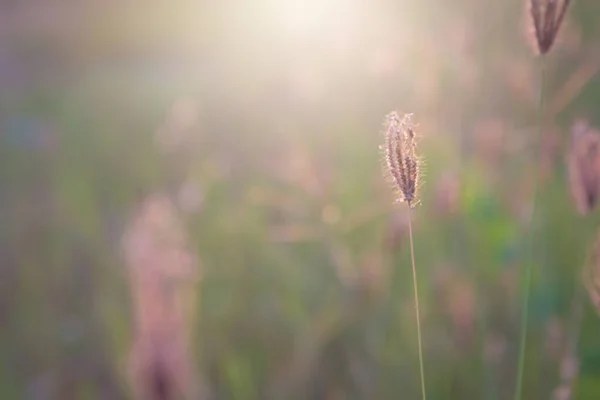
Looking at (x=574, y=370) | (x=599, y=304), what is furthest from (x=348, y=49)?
(x=599, y=304)

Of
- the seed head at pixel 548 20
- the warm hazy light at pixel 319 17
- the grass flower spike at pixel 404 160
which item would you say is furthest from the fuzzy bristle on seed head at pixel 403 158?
the warm hazy light at pixel 319 17

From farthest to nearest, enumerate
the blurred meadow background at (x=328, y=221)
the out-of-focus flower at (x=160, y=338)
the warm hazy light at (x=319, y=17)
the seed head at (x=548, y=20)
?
1. the warm hazy light at (x=319, y=17)
2. the blurred meadow background at (x=328, y=221)
3. the seed head at (x=548, y=20)
4. the out-of-focus flower at (x=160, y=338)

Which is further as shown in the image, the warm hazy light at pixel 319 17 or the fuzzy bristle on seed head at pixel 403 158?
the warm hazy light at pixel 319 17

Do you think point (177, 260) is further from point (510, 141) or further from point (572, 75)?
point (572, 75)

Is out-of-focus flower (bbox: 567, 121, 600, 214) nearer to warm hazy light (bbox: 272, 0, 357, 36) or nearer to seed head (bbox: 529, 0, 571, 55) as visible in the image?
seed head (bbox: 529, 0, 571, 55)

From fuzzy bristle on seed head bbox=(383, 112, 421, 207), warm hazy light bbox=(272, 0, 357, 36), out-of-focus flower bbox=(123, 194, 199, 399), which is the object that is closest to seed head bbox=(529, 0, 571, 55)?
fuzzy bristle on seed head bbox=(383, 112, 421, 207)

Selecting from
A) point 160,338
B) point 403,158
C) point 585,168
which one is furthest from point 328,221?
point 160,338

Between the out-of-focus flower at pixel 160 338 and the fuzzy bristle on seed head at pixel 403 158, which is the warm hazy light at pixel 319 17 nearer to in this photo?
the fuzzy bristle on seed head at pixel 403 158
